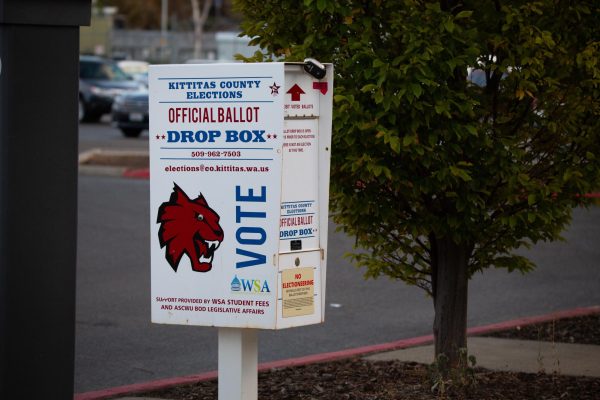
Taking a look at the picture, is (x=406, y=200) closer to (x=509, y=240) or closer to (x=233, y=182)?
(x=509, y=240)

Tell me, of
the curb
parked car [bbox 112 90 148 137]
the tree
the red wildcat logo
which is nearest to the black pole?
the red wildcat logo

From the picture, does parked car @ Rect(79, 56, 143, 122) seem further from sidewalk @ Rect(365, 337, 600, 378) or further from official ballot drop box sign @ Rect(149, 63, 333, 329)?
official ballot drop box sign @ Rect(149, 63, 333, 329)

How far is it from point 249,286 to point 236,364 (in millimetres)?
439

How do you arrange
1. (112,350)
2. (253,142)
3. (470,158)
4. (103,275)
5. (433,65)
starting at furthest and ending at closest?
(103,275) < (112,350) < (470,158) < (433,65) < (253,142)

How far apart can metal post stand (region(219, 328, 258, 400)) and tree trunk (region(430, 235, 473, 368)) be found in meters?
2.19

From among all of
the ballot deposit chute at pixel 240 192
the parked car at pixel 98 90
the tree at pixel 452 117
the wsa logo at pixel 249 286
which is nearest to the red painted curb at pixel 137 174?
the tree at pixel 452 117

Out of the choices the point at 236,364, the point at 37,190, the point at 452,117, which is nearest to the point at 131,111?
the point at 452,117

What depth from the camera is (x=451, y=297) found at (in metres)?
6.86

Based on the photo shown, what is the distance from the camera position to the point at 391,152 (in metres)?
6.09

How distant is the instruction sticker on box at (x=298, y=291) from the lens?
471 cm

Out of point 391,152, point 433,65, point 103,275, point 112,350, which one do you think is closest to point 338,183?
point 391,152

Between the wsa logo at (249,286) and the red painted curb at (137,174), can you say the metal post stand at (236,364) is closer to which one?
the wsa logo at (249,286)

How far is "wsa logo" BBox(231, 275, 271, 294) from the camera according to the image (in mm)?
4664

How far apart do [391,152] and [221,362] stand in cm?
172
